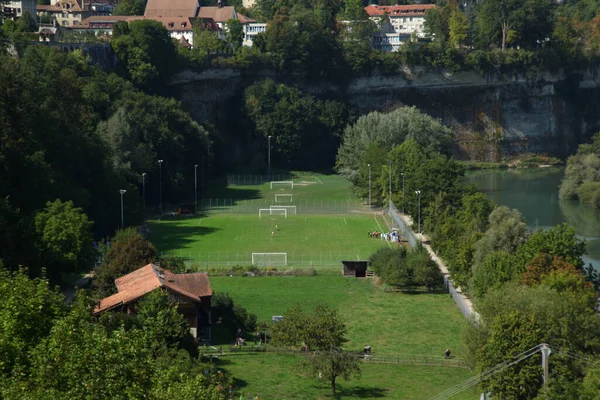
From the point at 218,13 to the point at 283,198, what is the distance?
5831cm

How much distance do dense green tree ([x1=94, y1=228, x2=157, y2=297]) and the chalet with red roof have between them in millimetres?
1276

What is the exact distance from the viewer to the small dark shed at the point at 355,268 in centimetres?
6594

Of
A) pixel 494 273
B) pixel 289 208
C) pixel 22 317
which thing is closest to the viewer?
pixel 22 317

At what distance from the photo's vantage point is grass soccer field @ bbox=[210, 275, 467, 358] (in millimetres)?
50916

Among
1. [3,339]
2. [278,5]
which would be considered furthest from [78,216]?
[278,5]

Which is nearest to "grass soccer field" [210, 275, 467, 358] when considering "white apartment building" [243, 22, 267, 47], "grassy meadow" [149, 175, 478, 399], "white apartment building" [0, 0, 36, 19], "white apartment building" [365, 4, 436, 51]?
"grassy meadow" [149, 175, 478, 399]

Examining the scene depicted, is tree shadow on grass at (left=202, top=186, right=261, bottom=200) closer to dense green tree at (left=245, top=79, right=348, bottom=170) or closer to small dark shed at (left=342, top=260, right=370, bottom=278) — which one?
dense green tree at (left=245, top=79, right=348, bottom=170)

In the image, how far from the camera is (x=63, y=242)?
5903cm

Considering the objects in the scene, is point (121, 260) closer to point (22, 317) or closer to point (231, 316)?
point (231, 316)

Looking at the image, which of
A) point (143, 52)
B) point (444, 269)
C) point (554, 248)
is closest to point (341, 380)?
point (554, 248)

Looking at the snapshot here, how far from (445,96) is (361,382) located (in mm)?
99151

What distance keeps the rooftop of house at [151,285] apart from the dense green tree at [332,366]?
8020mm

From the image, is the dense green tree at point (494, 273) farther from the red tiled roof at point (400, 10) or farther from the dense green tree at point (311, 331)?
the red tiled roof at point (400, 10)

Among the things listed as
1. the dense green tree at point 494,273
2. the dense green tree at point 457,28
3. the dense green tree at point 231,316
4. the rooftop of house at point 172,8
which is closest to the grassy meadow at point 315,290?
the dense green tree at point 231,316
